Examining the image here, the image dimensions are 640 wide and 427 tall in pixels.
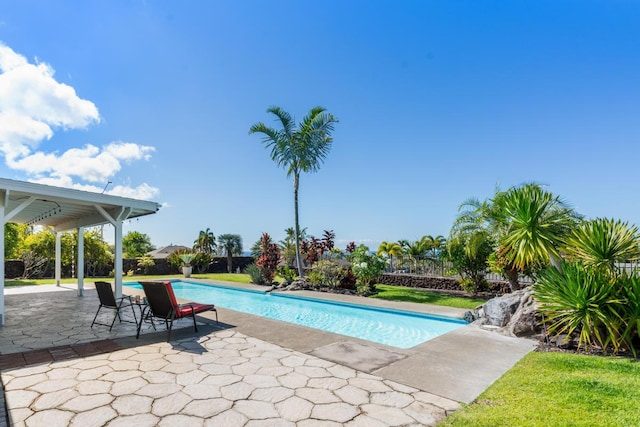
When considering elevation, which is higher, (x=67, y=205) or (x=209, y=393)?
(x=67, y=205)

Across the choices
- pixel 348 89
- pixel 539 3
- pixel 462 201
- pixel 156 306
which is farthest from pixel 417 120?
pixel 156 306

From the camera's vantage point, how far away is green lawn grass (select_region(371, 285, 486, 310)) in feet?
35.8

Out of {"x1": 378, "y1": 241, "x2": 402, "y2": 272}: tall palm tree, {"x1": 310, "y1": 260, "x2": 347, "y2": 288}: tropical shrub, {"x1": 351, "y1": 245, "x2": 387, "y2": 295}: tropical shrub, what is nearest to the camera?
{"x1": 351, "y1": 245, "x2": 387, "y2": 295}: tropical shrub

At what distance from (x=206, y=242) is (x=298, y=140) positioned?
28908 mm

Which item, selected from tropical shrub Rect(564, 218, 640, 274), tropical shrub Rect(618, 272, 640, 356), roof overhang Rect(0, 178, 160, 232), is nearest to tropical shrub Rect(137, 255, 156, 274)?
roof overhang Rect(0, 178, 160, 232)

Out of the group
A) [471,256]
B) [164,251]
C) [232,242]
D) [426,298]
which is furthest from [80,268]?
[232,242]

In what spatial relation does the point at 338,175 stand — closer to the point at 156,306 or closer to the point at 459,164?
the point at 459,164

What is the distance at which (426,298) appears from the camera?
12.2 metres

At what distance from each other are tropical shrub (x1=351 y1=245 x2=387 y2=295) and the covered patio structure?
7753 mm

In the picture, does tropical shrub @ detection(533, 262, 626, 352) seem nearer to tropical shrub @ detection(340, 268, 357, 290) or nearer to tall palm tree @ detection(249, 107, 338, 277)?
tropical shrub @ detection(340, 268, 357, 290)

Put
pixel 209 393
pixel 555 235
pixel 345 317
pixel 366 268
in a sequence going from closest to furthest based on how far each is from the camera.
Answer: pixel 209 393, pixel 555 235, pixel 345 317, pixel 366 268

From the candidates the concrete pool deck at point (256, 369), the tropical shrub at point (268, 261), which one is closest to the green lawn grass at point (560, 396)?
the concrete pool deck at point (256, 369)

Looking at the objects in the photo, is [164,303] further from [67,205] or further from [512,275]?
[512,275]

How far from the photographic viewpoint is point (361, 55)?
45.6ft
